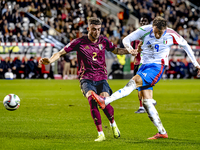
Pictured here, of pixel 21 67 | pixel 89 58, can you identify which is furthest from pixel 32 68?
pixel 89 58

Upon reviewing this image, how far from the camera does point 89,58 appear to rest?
6.39 metres

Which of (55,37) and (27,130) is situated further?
(55,37)

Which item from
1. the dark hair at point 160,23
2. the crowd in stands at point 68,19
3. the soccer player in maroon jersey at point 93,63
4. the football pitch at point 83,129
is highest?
the crowd in stands at point 68,19

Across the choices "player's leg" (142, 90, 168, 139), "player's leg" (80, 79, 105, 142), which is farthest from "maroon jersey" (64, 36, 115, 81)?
"player's leg" (142, 90, 168, 139)

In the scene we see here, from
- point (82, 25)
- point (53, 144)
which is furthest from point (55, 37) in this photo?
point (53, 144)

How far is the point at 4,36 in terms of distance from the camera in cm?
2617

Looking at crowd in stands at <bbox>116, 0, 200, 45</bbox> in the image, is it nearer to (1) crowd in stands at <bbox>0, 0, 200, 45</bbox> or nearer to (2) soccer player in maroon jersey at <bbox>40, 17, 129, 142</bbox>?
(1) crowd in stands at <bbox>0, 0, 200, 45</bbox>

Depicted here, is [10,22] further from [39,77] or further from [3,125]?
[3,125]

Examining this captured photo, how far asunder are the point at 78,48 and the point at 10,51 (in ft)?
65.6

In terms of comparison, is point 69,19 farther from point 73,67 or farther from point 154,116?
point 154,116

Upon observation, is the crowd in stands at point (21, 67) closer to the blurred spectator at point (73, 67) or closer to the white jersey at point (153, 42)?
the blurred spectator at point (73, 67)

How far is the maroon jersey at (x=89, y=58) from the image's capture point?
20.9ft

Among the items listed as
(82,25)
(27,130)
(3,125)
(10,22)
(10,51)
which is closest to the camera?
(27,130)

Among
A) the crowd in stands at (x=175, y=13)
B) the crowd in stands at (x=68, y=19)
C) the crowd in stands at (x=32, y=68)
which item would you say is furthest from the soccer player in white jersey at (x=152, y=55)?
the crowd in stands at (x=175, y=13)
